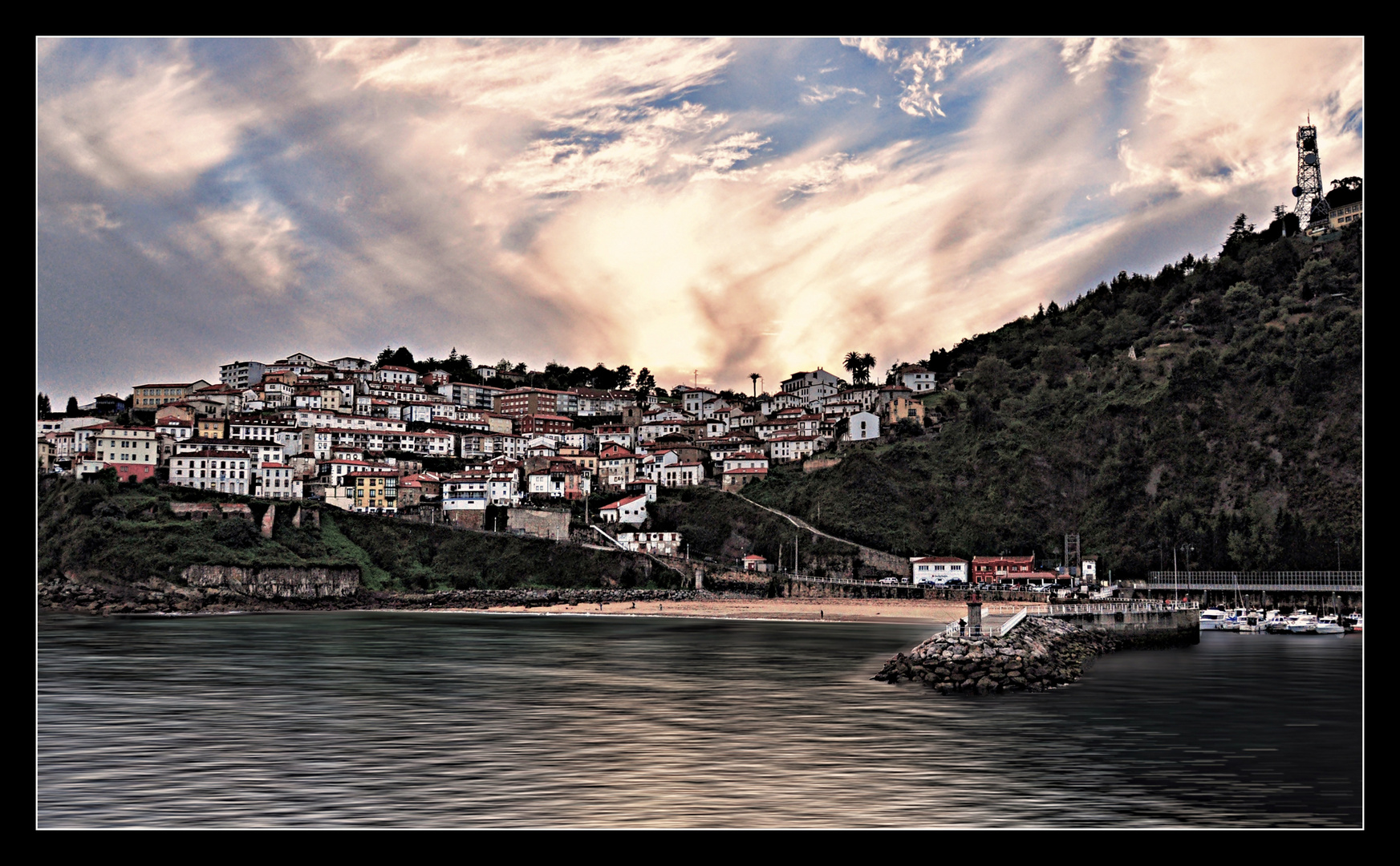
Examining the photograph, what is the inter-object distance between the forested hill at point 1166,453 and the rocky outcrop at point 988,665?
44.6m

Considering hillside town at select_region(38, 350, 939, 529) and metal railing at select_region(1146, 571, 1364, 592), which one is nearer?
metal railing at select_region(1146, 571, 1364, 592)

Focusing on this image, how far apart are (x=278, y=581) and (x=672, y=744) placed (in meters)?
62.2

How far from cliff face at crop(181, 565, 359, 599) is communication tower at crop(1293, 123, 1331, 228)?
4443 inches

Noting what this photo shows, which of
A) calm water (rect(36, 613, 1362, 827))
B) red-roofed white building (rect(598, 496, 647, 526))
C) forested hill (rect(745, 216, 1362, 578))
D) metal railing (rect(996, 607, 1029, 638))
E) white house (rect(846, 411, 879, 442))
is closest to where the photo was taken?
calm water (rect(36, 613, 1362, 827))

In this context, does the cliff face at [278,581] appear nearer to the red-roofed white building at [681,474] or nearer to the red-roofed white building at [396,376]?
the red-roofed white building at [681,474]

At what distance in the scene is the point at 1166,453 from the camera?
83000mm

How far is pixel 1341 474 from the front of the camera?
73.0 meters

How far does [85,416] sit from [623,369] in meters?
83.4

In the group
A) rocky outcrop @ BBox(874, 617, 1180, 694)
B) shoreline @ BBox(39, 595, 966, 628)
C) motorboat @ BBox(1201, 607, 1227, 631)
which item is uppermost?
rocky outcrop @ BBox(874, 617, 1180, 694)

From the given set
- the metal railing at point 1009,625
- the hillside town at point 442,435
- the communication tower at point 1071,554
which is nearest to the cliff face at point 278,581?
the hillside town at point 442,435

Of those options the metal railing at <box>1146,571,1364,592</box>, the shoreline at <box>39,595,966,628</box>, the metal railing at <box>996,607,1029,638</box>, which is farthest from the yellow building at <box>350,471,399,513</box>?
the metal railing at <box>996,607,1029,638</box>

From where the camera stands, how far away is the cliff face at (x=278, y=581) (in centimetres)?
7150

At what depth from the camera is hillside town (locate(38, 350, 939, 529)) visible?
88438 mm

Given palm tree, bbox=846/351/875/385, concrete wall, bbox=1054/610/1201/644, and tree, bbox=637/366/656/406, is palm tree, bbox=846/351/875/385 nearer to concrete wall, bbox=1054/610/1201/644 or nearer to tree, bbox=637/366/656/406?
tree, bbox=637/366/656/406
